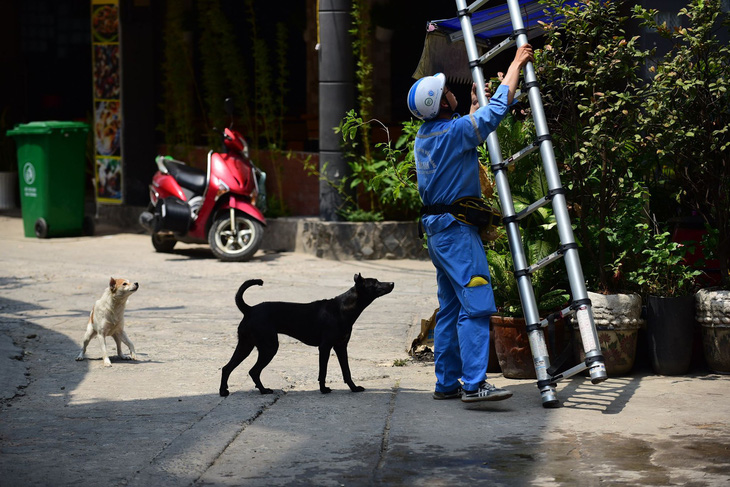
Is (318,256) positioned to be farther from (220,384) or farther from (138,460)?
(138,460)

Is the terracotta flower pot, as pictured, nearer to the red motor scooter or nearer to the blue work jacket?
the blue work jacket

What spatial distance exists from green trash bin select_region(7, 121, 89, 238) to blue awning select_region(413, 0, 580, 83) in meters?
7.13

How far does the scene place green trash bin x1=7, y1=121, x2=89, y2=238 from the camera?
13.3 metres

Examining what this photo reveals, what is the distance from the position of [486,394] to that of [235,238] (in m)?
6.33

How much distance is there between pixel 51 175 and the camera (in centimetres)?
1339

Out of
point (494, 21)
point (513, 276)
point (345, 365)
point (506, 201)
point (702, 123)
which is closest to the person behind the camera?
point (506, 201)

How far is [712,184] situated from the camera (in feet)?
21.4

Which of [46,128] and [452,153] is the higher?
[46,128]

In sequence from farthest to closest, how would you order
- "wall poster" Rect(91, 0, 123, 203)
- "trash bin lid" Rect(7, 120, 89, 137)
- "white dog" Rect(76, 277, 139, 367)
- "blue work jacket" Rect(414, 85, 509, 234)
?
1. "wall poster" Rect(91, 0, 123, 203)
2. "trash bin lid" Rect(7, 120, 89, 137)
3. "white dog" Rect(76, 277, 139, 367)
4. "blue work jacket" Rect(414, 85, 509, 234)

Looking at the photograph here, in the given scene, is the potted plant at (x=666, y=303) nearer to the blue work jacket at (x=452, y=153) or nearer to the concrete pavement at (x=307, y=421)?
the concrete pavement at (x=307, y=421)

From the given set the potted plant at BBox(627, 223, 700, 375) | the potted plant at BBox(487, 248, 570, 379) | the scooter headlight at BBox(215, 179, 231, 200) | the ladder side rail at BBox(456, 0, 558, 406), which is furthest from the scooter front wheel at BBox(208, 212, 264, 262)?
the ladder side rail at BBox(456, 0, 558, 406)

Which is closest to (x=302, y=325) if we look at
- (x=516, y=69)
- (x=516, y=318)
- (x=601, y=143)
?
(x=516, y=318)

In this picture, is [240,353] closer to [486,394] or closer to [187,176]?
[486,394]

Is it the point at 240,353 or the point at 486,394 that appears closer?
the point at 486,394
